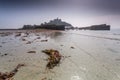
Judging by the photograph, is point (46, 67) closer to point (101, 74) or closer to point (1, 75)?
point (1, 75)

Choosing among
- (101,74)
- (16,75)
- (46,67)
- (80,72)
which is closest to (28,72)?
(16,75)

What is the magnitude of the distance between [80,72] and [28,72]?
2154 millimetres

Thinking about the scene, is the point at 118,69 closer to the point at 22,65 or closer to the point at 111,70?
the point at 111,70

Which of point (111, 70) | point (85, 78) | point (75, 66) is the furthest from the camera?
point (75, 66)

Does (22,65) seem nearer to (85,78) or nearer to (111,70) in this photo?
(85,78)

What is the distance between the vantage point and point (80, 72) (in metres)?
6.07

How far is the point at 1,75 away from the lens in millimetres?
5566

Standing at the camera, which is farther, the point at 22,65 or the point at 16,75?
the point at 22,65

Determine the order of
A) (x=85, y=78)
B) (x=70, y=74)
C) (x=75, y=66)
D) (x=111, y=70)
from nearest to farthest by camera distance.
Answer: (x=85, y=78) → (x=70, y=74) → (x=111, y=70) → (x=75, y=66)

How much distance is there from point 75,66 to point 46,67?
1.39 m

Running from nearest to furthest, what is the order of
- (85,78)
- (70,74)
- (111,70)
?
1. (85,78)
2. (70,74)
3. (111,70)

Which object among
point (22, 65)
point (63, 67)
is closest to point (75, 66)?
point (63, 67)

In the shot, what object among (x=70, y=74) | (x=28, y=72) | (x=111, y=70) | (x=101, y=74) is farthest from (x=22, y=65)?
(x=111, y=70)

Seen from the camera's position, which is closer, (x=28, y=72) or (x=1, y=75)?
(x=1, y=75)
